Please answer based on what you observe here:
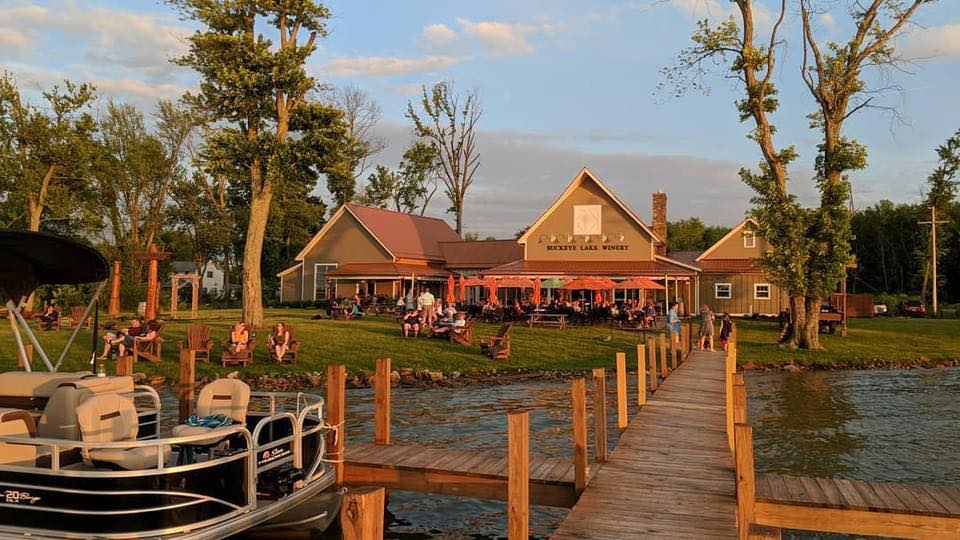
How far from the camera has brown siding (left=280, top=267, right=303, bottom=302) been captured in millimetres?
49938

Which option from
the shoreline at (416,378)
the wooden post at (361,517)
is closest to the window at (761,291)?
the shoreline at (416,378)

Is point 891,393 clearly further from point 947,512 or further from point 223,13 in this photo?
point 223,13

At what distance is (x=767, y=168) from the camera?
29.9 m

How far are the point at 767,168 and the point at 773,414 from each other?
14.8 meters

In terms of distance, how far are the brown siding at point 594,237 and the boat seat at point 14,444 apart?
35.8 meters

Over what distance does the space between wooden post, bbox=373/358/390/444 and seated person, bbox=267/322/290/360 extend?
10.8 meters

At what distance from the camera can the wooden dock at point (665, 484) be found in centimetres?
731

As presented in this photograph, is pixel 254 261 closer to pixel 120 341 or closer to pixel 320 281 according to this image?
pixel 120 341

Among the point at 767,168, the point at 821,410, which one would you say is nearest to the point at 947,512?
the point at 821,410

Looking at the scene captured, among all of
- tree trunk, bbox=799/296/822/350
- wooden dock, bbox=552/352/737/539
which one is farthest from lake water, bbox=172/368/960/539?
tree trunk, bbox=799/296/822/350

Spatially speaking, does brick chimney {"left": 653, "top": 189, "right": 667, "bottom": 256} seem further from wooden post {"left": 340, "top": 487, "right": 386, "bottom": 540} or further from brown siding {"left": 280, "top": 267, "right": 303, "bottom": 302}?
wooden post {"left": 340, "top": 487, "right": 386, "bottom": 540}

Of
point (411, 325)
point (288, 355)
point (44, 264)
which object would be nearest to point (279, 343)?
point (288, 355)

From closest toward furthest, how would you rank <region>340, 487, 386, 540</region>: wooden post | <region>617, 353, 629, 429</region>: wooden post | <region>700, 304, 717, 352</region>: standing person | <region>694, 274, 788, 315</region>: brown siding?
<region>340, 487, 386, 540</region>: wooden post < <region>617, 353, 629, 429</region>: wooden post < <region>700, 304, 717, 352</region>: standing person < <region>694, 274, 788, 315</region>: brown siding

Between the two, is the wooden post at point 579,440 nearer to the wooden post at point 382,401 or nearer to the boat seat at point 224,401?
the wooden post at point 382,401
